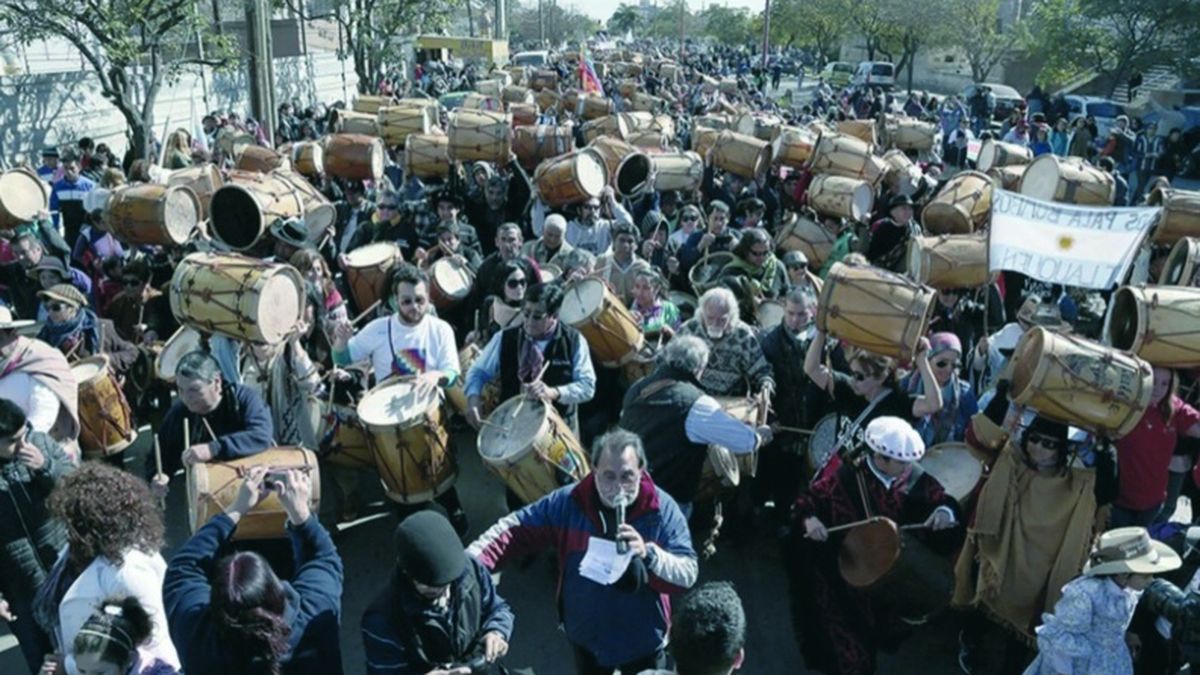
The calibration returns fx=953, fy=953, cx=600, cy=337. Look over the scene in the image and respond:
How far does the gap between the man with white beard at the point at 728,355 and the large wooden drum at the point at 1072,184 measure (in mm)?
4446

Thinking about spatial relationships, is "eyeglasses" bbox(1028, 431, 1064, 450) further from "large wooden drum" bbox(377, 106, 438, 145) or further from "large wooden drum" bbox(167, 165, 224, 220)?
"large wooden drum" bbox(377, 106, 438, 145)

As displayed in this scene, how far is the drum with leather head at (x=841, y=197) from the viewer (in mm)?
9281

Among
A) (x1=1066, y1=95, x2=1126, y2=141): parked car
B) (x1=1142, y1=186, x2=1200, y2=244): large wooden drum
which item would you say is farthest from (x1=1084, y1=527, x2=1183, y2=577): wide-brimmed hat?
(x1=1066, y1=95, x2=1126, y2=141): parked car

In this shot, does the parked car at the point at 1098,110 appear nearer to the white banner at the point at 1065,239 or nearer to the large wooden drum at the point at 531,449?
the white banner at the point at 1065,239

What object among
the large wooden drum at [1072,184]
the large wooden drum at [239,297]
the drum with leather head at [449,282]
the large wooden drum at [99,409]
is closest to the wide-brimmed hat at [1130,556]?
the large wooden drum at [239,297]

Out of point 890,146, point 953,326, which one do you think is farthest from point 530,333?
point 890,146

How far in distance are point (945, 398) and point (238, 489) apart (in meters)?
3.57

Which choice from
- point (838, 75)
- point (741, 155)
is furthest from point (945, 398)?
point (838, 75)

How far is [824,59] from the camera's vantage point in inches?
2275

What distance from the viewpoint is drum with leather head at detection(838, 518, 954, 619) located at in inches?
152

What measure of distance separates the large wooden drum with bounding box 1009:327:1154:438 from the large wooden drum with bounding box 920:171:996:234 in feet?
14.9

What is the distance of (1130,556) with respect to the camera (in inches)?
140

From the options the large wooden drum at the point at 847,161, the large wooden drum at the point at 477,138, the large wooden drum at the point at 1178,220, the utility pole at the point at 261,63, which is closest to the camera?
the large wooden drum at the point at 1178,220

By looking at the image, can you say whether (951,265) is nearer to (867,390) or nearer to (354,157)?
(867,390)
